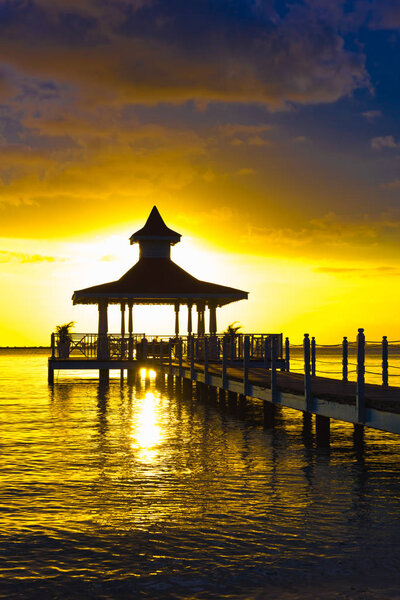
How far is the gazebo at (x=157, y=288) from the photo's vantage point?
38.5 m

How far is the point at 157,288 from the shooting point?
38.8 metres

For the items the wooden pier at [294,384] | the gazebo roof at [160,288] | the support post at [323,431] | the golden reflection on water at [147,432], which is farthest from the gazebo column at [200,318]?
the support post at [323,431]

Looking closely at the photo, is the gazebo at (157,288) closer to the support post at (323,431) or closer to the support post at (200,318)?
the support post at (200,318)

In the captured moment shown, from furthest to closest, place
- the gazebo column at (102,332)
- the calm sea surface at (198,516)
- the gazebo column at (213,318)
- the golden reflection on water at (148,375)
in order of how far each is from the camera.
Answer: the golden reflection on water at (148,375)
the gazebo column at (102,332)
the gazebo column at (213,318)
the calm sea surface at (198,516)

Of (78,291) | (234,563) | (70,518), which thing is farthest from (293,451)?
(78,291)

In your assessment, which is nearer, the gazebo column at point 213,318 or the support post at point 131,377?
the gazebo column at point 213,318

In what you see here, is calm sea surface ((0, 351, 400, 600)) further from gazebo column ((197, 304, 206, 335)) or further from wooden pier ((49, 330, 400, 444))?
gazebo column ((197, 304, 206, 335))

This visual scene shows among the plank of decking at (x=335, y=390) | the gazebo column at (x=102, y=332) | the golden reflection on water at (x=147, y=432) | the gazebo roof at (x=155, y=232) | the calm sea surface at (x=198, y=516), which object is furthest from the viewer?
the gazebo roof at (x=155, y=232)

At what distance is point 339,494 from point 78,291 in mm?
28176

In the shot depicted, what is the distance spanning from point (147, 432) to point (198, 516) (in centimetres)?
1104

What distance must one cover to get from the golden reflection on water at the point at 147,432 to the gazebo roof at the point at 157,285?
24.5 ft

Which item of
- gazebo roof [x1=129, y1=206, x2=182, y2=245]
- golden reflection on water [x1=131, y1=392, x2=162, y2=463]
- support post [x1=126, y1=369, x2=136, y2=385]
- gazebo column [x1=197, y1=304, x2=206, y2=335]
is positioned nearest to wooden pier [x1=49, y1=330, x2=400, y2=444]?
golden reflection on water [x1=131, y1=392, x2=162, y2=463]

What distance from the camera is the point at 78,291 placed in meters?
39.5

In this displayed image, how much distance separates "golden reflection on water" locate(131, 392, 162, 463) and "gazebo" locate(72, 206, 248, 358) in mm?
7632
